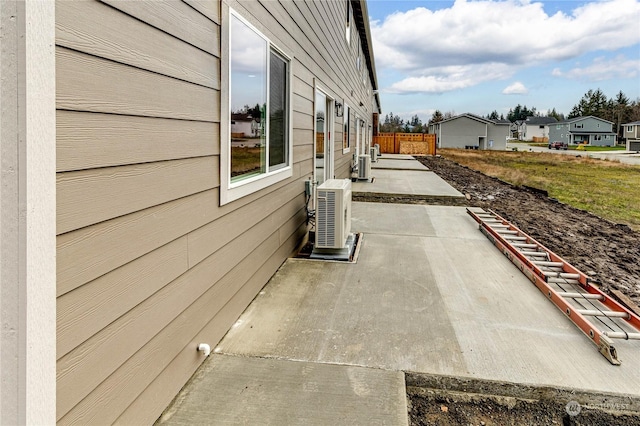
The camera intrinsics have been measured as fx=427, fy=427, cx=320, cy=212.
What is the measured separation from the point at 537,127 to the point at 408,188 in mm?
85916

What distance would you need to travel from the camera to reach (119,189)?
61.9 inches

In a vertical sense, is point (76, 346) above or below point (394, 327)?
above

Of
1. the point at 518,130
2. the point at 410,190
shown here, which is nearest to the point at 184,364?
the point at 410,190

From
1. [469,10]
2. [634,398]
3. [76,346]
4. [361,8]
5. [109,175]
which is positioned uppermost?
[469,10]

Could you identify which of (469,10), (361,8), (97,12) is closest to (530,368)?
(97,12)

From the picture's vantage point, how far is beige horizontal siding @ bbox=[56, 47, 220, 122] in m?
1.30

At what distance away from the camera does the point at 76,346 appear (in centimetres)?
136

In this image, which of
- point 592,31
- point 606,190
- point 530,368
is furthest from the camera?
point 592,31

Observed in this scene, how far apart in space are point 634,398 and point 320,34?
5.36 metres

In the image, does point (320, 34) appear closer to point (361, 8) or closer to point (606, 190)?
point (361, 8)

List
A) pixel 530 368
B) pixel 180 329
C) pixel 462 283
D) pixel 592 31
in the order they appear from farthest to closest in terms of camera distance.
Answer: pixel 592 31
pixel 462 283
pixel 530 368
pixel 180 329

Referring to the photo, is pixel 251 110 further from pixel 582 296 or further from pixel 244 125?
pixel 582 296

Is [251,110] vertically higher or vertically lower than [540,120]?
lower

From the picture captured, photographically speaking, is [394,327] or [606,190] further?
[606,190]
